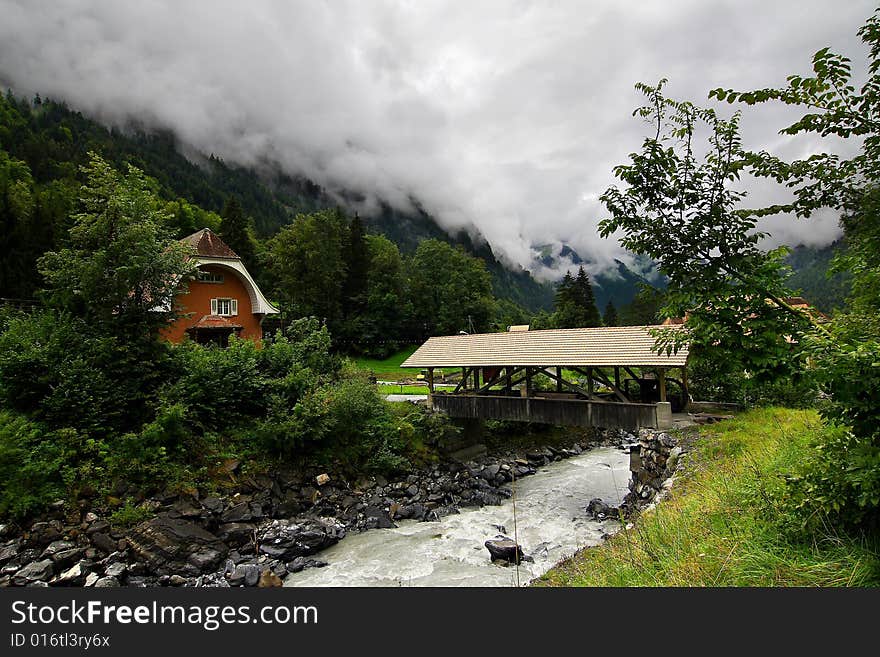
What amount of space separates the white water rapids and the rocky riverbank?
0.64 m

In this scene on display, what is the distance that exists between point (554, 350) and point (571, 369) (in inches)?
50.8

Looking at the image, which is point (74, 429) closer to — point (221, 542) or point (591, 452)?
point (221, 542)

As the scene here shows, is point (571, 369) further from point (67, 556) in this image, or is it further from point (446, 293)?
point (446, 293)

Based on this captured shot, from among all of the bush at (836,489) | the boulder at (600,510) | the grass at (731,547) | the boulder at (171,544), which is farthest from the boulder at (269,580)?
the bush at (836,489)

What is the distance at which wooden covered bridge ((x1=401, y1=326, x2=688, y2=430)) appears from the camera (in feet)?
46.0

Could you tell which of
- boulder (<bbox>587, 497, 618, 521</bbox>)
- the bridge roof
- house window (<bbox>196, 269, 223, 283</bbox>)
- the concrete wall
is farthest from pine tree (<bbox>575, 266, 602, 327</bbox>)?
boulder (<bbox>587, 497, 618, 521</bbox>)

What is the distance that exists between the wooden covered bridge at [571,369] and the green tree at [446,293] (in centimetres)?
2863

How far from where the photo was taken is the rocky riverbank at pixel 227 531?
9469 mm

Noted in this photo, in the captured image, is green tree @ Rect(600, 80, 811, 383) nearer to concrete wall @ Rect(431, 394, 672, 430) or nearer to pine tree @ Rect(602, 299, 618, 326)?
concrete wall @ Rect(431, 394, 672, 430)

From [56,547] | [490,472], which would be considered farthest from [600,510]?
[56,547]

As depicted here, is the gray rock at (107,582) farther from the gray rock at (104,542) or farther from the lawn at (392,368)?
the lawn at (392,368)

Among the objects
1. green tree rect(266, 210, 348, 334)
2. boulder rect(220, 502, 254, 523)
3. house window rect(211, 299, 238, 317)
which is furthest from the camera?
green tree rect(266, 210, 348, 334)

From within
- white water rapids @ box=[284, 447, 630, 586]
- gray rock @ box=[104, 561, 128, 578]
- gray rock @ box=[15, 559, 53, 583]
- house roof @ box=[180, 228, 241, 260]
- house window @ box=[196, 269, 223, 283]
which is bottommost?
white water rapids @ box=[284, 447, 630, 586]

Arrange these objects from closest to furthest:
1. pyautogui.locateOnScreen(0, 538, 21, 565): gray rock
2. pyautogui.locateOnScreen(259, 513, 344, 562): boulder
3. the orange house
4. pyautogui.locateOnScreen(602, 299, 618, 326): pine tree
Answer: pyautogui.locateOnScreen(0, 538, 21, 565): gray rock → pyautogui.locateOnScreen(259, 513, 344, 562): boulder → the orange house → pyautogui.locateOnScreen(602, 299, 618, 326): pine tree
